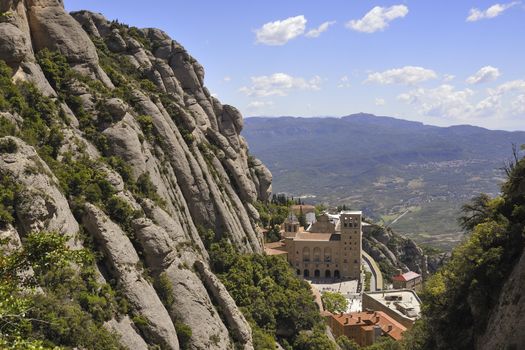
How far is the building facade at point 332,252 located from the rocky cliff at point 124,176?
164 feet

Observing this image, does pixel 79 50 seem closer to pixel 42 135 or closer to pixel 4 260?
pixel 42 135

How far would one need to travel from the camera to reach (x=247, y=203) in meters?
84.2

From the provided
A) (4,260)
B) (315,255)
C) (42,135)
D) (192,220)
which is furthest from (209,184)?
(315,255)

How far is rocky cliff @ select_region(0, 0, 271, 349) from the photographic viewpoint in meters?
42.3

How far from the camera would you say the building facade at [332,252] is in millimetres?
131375

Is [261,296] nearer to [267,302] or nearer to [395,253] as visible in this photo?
[267,302]


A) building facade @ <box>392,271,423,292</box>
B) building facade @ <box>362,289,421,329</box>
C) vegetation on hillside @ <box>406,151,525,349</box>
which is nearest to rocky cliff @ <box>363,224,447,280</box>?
building facade @ <box>392,271,423,292</box>

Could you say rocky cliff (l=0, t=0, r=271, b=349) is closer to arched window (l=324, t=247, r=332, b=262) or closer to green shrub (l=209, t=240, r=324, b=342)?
green shrub (l=209, t=240, r=324, b=342)

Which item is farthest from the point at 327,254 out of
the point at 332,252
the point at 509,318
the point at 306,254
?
the point at 509,318

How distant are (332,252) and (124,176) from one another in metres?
87.1

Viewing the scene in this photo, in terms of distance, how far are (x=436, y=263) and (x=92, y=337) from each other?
498 feet

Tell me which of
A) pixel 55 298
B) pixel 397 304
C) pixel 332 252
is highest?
pixel 55 298

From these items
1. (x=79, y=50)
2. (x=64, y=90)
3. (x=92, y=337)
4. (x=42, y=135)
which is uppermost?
(x=79, y=50)

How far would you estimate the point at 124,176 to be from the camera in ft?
179
